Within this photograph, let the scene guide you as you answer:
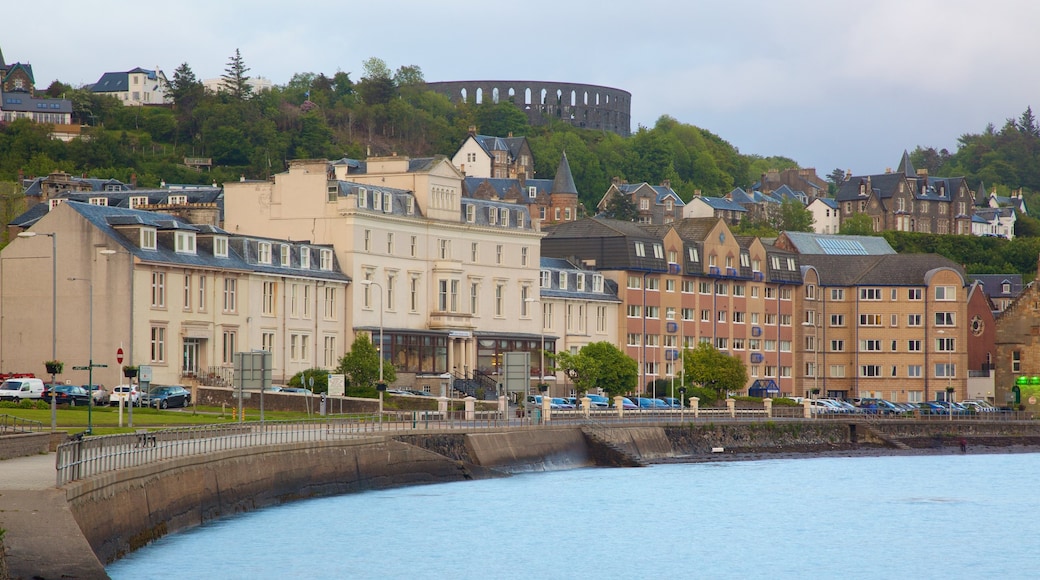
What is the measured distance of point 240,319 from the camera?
94062mm

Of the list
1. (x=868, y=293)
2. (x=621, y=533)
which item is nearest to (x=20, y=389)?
(x=621, y=533)

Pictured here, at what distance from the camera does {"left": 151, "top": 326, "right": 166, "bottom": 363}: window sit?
8775 centimetres

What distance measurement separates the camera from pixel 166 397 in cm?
8175

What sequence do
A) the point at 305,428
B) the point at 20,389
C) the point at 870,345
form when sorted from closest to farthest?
1. the point at 305,428
2. the point at 20,389
3. the point at 870,345

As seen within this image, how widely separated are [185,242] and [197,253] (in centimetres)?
132

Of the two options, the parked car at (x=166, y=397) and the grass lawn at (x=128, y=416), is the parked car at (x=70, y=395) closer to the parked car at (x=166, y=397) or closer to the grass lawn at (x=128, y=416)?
the grass lawn at (x=128, y=416)

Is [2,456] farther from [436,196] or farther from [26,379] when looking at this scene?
[436,196]

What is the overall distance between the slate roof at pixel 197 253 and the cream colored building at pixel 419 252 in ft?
9.00

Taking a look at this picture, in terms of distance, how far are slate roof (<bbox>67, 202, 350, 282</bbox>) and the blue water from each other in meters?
23.6

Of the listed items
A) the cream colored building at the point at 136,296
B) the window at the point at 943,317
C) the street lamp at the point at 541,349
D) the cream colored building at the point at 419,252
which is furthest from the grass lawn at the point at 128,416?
the window at the point at 943,317

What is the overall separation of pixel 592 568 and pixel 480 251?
206ft

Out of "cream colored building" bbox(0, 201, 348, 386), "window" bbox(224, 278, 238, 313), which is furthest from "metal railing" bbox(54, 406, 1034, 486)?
"window" bbox(224, 278, 238, 313)

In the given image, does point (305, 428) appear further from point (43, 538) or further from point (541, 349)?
point (541, 349)

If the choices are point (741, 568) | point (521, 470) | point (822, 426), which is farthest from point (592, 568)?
point (822, 426)
